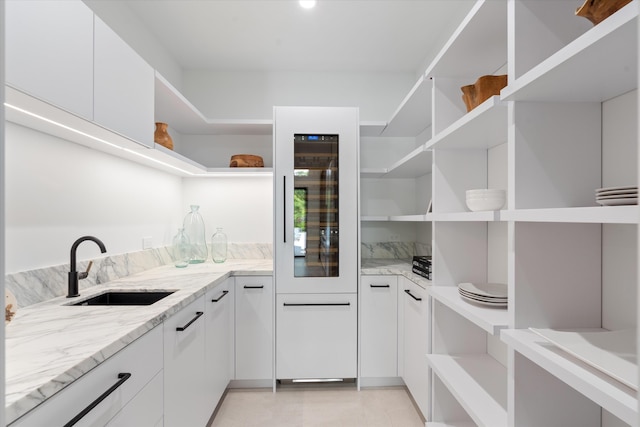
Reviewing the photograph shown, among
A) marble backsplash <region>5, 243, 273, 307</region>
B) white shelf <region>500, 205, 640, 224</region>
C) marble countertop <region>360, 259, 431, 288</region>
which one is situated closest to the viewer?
white shelf <region>500, 205, 640, 224</region>

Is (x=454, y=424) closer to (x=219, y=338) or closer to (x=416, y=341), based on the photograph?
(x=416, y=341)

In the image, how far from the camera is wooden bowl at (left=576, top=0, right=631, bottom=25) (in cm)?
74

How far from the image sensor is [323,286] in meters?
2.40

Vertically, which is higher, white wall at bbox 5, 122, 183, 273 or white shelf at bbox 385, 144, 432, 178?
white shelf at bbox 385, 144, 432, 178

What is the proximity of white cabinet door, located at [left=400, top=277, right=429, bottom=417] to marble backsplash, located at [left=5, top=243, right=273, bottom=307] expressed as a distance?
1371mm

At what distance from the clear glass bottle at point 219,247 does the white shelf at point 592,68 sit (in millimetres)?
2376

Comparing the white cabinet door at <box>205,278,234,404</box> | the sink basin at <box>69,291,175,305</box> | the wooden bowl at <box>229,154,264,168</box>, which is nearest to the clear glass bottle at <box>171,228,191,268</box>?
the white cabinet door at <box>205,278,234,404</box>

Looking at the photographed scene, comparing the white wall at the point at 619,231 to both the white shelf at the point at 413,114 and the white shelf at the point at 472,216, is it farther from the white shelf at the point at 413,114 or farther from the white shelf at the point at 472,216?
the white shelf at the point at 413,114

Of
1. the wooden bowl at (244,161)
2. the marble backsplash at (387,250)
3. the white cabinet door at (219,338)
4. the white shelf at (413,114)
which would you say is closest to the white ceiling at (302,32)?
the white shelf at (413,114)

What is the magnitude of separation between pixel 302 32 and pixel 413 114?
3.47ft

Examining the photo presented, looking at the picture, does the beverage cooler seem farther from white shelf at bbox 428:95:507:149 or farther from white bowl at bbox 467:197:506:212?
white bowl at bbox 467:197:506:212

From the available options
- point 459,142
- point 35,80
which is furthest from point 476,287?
point 35,80

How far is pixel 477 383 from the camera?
55.2 inches

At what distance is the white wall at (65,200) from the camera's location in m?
1.35
